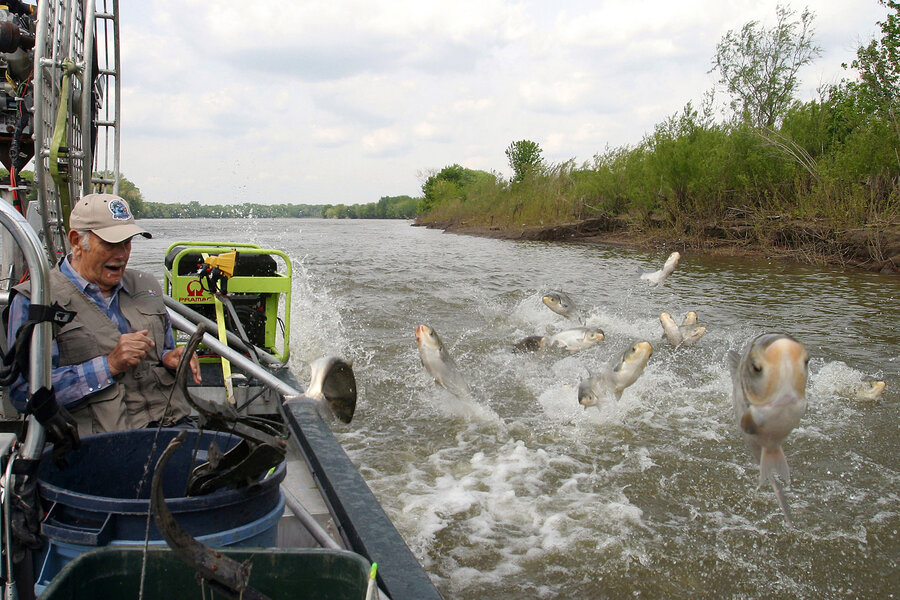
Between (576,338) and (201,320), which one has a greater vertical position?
(201,320)

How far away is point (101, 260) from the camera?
132 inches

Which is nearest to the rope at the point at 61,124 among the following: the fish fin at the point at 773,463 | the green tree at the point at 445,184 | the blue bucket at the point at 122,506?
the blue bucket at the point at 122,506

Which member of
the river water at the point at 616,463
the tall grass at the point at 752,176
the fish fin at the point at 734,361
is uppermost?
the tall grass at the point at 752,176

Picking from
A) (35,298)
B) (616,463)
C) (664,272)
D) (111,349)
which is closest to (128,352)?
(111,349)

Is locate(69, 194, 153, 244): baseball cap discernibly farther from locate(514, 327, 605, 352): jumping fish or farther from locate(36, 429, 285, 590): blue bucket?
locate(514, 327, 605, 352): jumping fish

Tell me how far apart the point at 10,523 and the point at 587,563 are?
332cm

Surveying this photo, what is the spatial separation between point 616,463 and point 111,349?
4317 mm

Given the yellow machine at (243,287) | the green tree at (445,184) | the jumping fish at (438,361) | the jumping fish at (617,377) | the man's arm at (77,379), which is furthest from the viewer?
the green tree at (445,184)

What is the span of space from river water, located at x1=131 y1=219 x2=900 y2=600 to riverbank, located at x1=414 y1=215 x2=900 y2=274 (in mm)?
8266

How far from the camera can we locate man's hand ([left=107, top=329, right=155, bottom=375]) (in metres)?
3.18

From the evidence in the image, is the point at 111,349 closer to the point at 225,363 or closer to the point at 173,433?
the point at 173,433

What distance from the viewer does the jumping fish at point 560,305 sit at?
1062cm

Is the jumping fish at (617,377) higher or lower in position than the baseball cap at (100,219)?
lower

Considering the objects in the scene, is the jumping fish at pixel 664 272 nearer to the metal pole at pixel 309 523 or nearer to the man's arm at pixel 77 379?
the metal pole at pixel 309 523
